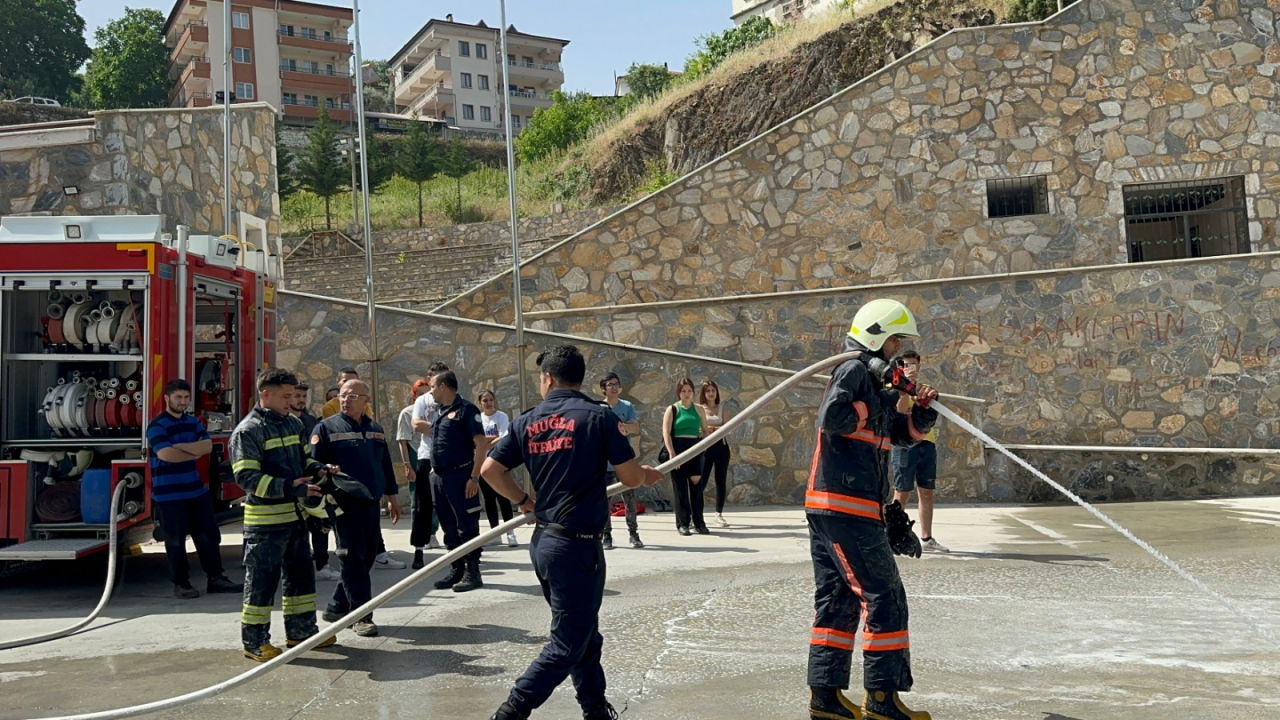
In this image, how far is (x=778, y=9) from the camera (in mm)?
70312

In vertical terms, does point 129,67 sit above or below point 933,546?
above

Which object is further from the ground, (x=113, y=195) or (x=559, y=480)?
(x=113, y=195)

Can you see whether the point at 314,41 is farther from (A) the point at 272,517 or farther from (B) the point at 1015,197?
(A) the point at 272,517

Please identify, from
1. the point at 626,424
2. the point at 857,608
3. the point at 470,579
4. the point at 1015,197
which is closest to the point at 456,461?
the point at 470,579

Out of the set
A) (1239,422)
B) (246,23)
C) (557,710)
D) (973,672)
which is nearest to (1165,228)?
(1239,422)

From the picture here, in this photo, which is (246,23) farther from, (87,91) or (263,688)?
(263,688)

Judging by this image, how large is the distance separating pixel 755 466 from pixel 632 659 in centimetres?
742

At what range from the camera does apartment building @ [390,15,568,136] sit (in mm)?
85188

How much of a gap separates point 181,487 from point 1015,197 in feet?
44.5

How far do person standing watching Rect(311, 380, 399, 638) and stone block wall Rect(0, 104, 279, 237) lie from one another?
6679 millimetres

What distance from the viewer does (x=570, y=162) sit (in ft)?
102

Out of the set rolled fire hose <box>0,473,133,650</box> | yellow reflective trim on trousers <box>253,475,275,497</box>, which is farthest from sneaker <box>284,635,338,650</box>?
rolled fire hose <box>0,473,133,650</box>

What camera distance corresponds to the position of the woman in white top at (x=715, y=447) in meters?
11.7

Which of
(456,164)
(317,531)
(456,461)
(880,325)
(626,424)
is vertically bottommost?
(317,531)
